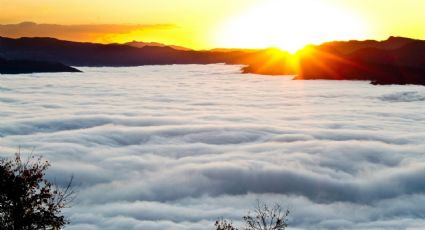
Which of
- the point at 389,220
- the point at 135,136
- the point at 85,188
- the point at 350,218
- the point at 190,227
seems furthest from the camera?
the point at 135,136

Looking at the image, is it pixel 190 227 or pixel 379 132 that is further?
pixel 379 132

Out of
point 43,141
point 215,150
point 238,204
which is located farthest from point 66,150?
point 238,204

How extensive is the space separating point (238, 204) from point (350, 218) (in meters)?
26.1

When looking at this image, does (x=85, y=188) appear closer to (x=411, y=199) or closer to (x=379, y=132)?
(x=411, y=199)

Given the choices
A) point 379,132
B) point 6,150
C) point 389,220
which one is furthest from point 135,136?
point 389,220

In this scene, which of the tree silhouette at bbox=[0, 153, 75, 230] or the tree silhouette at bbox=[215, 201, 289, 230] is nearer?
the tree silhouette at bbox=[0, 153, 75, 230]

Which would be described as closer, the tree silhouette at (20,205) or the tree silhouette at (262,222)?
the tree silhouette at (20,205)

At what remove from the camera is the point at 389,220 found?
109000mm

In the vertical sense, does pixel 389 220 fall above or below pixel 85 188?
below

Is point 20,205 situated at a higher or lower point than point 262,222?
lower

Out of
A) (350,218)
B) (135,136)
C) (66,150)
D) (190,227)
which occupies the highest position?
(135,136)

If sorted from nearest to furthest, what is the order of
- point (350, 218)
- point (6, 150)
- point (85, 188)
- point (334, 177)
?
1. point (350, 218)
2. point (85, 188)
3. point (334, 177)
4. point (6, 150)

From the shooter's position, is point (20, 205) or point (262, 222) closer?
point (20, 205)

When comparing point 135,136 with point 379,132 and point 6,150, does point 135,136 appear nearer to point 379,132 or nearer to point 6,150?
point 6,150
